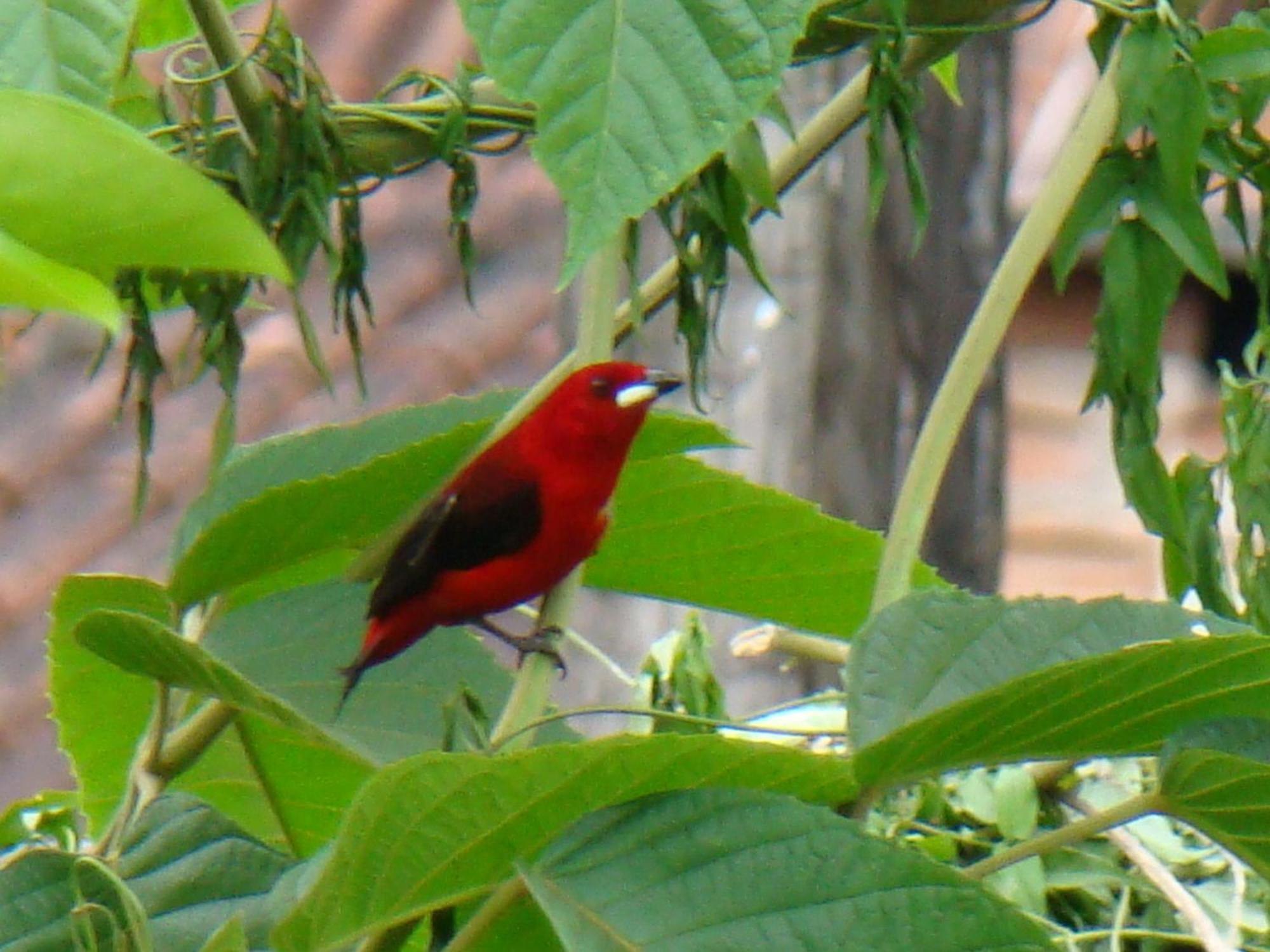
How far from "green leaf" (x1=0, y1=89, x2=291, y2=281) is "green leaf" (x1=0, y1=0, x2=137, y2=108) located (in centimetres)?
22

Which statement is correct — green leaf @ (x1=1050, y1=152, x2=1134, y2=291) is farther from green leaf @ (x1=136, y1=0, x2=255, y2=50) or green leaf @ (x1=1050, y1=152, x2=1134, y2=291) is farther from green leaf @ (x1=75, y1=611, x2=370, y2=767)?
green leaf @ (x1=136, y1=0, x2=255, y2=50)

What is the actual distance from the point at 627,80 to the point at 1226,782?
39 centimetres

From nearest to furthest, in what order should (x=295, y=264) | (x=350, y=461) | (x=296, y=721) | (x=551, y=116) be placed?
(x=551, y=116)
(x=296, y=721)
(x=295, y=264)
(x=350, y=461)

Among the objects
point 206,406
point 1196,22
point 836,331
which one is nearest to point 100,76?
point 1196,22

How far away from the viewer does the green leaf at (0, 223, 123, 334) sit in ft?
1.44

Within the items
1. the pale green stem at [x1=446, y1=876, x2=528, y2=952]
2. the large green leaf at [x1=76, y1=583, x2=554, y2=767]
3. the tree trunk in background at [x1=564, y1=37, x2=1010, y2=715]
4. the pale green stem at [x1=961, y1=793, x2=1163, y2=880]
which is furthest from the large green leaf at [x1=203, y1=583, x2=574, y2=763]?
→ the tree trunk in background at [x1=564, y1=37, x2=1010, y2=715]

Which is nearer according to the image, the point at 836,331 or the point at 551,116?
the point at 551,116

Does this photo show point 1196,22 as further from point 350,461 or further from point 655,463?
point 350,461

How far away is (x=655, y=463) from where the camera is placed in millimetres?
1208

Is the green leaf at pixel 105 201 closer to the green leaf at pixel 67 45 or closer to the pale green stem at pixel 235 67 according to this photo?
the green leaf at pixel 67 45

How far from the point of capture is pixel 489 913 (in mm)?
830

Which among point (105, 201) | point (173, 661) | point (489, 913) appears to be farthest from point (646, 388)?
point (105, 201)

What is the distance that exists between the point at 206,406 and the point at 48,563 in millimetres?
456

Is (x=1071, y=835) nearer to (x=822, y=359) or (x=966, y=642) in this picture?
(x=966, y=642)
